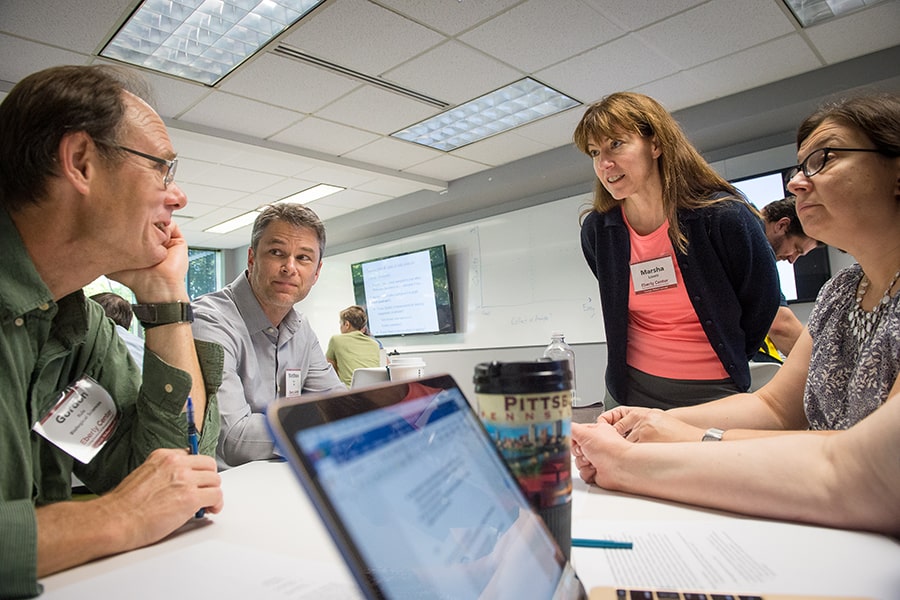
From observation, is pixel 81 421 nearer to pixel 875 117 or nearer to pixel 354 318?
pixel 875 117

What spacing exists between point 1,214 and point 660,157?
163 centimetres

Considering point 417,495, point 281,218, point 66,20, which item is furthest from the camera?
point 66,20

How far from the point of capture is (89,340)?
3.23 ft

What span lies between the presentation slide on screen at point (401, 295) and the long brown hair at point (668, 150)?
469cm

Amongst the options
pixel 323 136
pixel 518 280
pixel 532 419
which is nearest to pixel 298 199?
pixel 323 136

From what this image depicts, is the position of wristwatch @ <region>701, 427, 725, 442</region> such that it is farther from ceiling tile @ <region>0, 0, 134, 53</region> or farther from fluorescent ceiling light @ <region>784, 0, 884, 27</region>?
ceiling tile @ <region>0, 0, 134, 53</region>

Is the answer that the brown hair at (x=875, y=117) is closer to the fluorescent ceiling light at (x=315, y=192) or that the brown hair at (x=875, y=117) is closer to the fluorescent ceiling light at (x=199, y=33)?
the fluorescent ceiling light at (x=199, y=33)

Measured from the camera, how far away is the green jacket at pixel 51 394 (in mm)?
621

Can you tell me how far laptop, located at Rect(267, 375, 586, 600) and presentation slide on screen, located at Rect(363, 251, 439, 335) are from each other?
5.85m

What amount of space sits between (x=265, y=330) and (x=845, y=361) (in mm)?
1520

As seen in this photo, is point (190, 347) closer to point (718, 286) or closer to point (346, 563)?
point (346, 563)

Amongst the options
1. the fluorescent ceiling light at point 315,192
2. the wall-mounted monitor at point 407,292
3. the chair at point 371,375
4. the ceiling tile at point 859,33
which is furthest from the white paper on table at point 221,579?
the wall-mounted monitor at point 407,292

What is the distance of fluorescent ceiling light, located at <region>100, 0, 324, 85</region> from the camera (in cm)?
270

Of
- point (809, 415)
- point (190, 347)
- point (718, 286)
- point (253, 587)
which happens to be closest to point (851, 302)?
point (809, 415)
